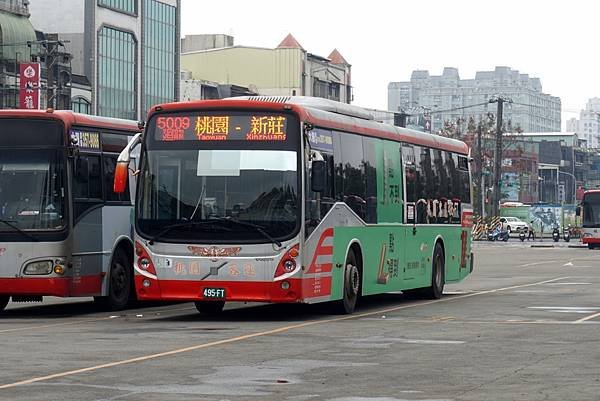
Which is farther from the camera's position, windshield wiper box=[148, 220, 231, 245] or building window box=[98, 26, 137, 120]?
building window box=[98, 26, 137, 120]

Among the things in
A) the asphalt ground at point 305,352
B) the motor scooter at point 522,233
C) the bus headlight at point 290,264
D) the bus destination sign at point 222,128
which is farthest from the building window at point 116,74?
the bus headlight at point 290,264

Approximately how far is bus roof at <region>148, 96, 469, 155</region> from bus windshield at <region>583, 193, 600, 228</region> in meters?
57.0

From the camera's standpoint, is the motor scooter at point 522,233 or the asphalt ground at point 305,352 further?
the motor scooter at point 522,233

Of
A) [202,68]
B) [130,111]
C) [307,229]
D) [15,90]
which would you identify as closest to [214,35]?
[202,68]

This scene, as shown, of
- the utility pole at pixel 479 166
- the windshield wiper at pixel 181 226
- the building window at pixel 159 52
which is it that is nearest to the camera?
the windshield wiper at pixel 181 226

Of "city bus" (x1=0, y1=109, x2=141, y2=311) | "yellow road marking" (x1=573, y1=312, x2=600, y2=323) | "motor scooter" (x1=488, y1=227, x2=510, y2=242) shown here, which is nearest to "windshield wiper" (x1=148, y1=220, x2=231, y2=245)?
"city bus" (x1=0, y1=109, x2=141, y2=311)

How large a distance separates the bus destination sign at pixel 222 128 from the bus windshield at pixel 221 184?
1 cm

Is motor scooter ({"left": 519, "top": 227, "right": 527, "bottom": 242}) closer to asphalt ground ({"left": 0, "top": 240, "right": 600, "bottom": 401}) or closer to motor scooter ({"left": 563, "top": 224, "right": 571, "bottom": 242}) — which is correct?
motor scooter ({"left": 563, "top": 224, "right": 571, "bottom": 242})

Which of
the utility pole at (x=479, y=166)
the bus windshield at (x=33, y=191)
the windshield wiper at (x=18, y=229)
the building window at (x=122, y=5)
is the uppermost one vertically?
the building window at (x=122, y=5)

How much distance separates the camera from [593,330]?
19250 mm

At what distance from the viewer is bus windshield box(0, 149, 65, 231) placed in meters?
21.9

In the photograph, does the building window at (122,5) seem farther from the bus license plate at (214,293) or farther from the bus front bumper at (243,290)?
the bus license plate at (214,293)

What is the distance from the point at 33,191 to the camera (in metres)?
21.9

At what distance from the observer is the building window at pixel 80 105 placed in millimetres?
92500
